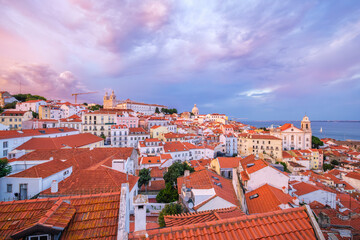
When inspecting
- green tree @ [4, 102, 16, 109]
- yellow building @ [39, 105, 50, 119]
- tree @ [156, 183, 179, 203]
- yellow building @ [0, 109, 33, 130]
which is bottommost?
tree @ [156, 183, 179, 203]

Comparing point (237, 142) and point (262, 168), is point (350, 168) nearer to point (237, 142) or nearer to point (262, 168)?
point (237, 142)

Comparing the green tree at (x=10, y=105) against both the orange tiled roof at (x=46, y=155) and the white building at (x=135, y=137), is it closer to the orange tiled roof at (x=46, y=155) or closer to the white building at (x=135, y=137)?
the white building at (x=135, y=137)

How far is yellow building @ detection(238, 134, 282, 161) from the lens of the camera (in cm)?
4978

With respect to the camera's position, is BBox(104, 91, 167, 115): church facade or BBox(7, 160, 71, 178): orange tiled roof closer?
BBox(7, 160, 71, 178): orange tiled roof

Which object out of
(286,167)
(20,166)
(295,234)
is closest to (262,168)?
(295,234)

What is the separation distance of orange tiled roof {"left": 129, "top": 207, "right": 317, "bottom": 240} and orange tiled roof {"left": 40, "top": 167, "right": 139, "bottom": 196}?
27.0 feet

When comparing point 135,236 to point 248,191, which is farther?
point 248,191

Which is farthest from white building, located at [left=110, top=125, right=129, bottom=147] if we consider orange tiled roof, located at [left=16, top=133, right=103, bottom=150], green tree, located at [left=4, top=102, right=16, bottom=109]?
green tree, located at [left=4, top=102, right=16, bottom=109]

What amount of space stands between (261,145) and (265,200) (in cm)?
4390

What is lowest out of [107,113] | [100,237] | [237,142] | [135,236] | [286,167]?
[286,167]

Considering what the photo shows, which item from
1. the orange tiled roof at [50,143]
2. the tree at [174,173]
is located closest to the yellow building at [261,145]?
the tree at [174,173]

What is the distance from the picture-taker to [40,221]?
321 cm

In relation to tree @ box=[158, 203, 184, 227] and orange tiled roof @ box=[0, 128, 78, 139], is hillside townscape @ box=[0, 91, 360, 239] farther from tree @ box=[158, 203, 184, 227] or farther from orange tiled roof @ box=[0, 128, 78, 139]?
orange tiled roof @ box=[0, 128, 78, 139]

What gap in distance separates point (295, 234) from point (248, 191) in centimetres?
1309
